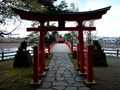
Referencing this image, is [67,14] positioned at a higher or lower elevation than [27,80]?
higher

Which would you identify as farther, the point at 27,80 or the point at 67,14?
the point at 67,14

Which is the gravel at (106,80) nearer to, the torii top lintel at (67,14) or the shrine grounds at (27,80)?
the shrine grounds at (27,80)

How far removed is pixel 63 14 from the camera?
14.2ft

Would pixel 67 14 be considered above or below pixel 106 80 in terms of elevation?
above

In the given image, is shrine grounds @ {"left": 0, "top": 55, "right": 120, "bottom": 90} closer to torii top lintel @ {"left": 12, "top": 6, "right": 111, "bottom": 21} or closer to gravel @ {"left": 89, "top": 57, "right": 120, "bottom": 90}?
gravel @ {"left": 89, "top": 57, "right": 120, "bottom": 90}

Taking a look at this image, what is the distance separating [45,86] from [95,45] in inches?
212

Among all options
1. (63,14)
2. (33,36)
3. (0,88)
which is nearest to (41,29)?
(63,14)

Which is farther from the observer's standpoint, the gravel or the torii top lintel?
the torii top lintel

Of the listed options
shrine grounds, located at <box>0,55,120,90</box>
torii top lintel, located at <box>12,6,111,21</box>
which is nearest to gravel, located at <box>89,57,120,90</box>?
shrine grounds, located at <box>0,55,120,90</box>

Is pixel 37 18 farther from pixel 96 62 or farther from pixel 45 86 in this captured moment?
pixel 96 62

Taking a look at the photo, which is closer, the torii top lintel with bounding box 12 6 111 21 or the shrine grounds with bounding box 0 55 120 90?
the shrine grounds with bounding box 0 55 120 90

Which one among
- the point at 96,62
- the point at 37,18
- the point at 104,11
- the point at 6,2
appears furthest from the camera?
the point at 96,62

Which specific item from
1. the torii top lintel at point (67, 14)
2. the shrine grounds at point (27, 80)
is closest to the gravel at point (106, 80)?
the shrine grounds at point (27, 80)

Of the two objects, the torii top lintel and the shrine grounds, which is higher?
the torii top lintel
